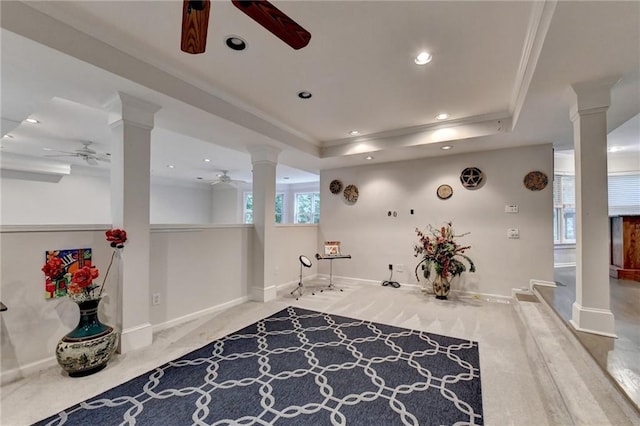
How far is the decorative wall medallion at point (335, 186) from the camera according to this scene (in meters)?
5.82

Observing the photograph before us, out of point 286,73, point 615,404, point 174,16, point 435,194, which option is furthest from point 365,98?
point 615,404

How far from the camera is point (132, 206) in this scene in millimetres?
2668

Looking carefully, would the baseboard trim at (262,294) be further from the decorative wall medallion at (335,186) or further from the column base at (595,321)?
the column base at (595,321)

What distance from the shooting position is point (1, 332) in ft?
6.95

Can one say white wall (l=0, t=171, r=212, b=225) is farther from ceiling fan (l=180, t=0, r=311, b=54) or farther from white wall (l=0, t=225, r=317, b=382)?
ceiling fan (l=180, t=0, r=311, b=54)

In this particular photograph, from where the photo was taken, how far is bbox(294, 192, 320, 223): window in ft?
31.7

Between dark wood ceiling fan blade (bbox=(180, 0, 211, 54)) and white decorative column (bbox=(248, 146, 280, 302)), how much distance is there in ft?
9.27

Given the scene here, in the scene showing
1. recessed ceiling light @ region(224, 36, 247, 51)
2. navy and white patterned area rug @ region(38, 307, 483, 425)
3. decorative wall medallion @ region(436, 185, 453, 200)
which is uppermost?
recessed ceiling light @ region(224, 36, 247, 51)

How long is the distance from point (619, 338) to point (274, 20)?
351 centimetres

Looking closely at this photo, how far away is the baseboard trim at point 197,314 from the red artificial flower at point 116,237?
1.17 metres

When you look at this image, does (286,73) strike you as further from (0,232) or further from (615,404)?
(615,404)

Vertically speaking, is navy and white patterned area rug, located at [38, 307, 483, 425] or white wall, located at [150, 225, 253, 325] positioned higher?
white wall, located at [150, 225, 253, 325]

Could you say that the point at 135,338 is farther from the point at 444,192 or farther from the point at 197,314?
the point at 444,192

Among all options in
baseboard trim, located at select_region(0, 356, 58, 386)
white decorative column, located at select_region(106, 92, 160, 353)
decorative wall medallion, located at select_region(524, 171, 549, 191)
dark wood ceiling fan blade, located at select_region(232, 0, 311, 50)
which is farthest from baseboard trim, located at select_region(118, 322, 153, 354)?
decorative wall medallion, located at select_region(524, 171, 549, 191)
